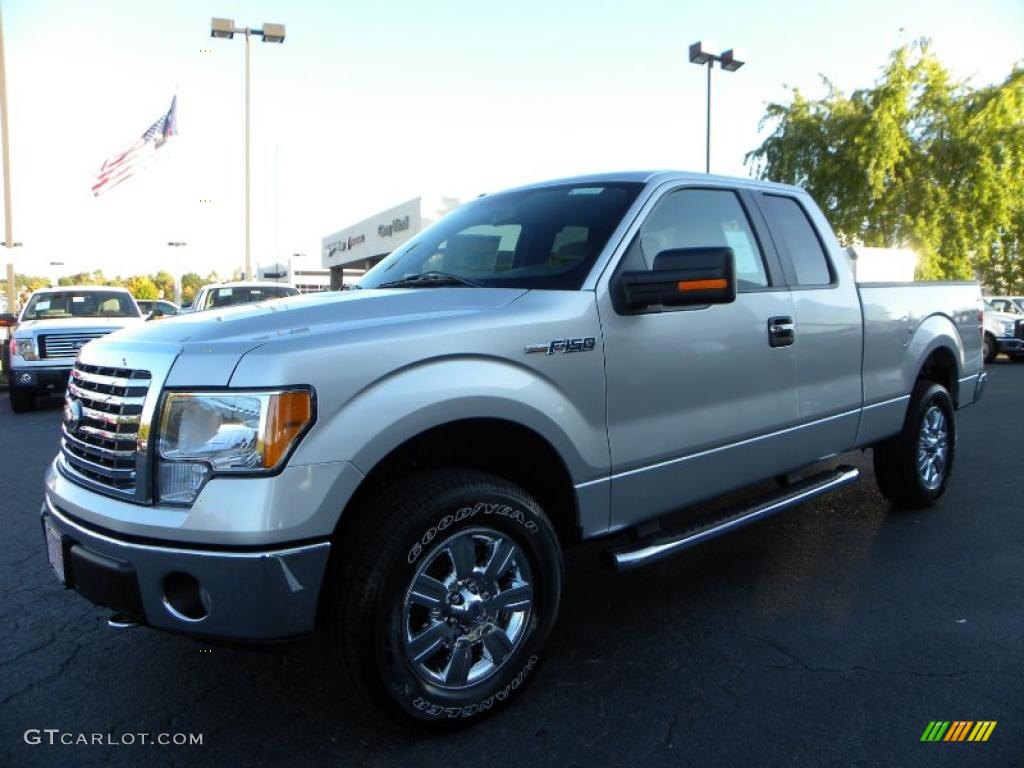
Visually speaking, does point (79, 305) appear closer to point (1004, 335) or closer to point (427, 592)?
point (427, 592)

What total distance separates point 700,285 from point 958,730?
169 cm

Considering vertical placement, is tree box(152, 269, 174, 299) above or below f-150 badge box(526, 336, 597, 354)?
above

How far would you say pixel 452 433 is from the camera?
8.78ft

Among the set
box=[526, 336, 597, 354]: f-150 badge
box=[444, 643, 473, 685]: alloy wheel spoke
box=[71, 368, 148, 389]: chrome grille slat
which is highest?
box=[526, 336, 597, 354]: f-150 badge

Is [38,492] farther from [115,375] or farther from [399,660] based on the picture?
[399,660]

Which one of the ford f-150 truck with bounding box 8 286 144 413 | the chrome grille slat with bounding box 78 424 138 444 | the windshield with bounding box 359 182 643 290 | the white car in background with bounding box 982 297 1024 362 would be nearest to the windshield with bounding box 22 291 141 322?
the ford f-150 truck with bounding box 8 286 144 413

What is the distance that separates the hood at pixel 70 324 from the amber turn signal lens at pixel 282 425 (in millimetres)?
9056

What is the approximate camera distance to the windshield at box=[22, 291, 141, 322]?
12.0 meters

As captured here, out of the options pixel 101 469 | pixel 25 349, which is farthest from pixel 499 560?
pixel 25 349

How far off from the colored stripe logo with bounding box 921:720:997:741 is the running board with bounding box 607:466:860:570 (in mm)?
1025

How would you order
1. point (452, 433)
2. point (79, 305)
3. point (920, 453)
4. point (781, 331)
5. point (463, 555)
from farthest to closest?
point (79, 305)
point (920, 453)
point (781, 331)
point (452, 433)
point (463, 555)

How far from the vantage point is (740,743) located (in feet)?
8.27

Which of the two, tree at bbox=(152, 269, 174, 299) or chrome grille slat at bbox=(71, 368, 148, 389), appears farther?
tree at bbox=(152, 269, 174, 299)

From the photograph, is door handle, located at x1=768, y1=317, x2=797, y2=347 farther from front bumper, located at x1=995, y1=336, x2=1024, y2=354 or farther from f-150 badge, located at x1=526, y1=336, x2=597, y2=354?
front bumper, located at x1=995, y1=336, x2=1024, y2=354
